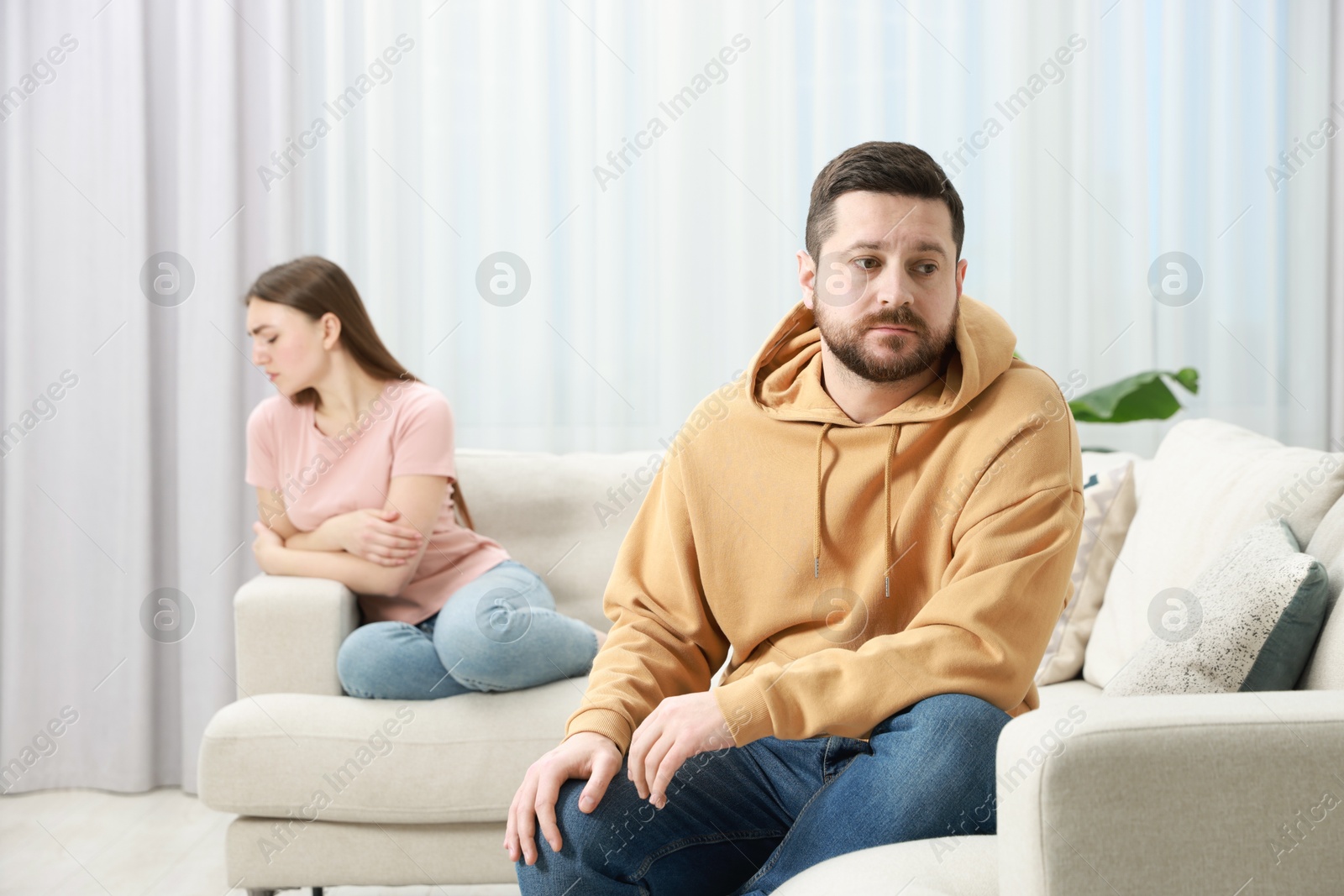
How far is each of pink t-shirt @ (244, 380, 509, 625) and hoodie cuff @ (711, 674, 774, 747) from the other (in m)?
1.18

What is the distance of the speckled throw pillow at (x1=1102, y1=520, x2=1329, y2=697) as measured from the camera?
1170 millimetres

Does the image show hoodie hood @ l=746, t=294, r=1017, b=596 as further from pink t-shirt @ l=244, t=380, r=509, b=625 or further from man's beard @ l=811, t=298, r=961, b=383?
pink t-shirt @ l=244, t=380, r=509, b=625

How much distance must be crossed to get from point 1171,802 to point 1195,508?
96 centimetres

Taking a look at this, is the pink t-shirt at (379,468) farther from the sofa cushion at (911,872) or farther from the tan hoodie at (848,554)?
the sofa cushion at (911,872)

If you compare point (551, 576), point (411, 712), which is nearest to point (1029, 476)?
point (411, 712)

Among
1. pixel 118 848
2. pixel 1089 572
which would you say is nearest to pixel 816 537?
pixel 1089 572

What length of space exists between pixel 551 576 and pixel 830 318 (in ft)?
3.92

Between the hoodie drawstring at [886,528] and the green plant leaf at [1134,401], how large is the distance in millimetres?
1244

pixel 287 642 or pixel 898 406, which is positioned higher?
pixel 898 406

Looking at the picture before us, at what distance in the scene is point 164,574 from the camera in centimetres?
284

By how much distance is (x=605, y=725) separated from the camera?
3.60ft

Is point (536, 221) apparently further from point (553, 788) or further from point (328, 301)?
point (553, 788)

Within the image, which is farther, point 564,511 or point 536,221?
point 536,221

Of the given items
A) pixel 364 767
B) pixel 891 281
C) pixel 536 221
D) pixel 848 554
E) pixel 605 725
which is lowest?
pixel 364 767
